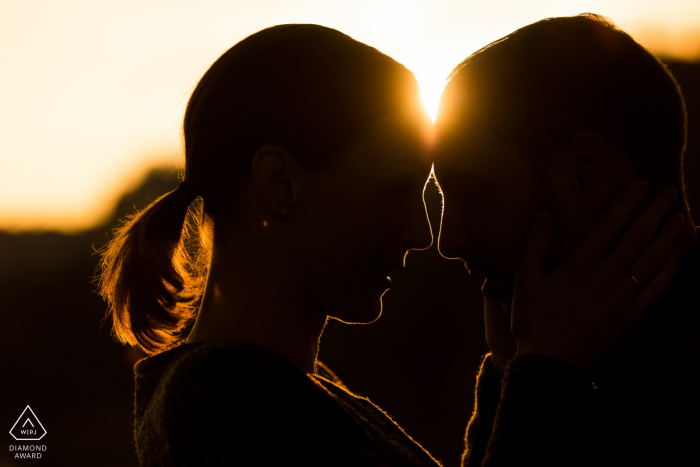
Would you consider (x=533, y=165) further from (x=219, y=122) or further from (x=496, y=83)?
(x=219, y=122)

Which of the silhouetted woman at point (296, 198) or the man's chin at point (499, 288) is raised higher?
the silhouetted woman at point (296, 198)

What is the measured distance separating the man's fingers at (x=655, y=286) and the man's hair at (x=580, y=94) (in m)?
0.29

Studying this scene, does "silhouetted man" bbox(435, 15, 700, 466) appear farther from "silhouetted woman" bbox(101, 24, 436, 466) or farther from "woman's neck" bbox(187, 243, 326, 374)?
"woman's neck" bbox(187, 243, 326, 374)

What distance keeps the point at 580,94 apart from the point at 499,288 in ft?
2.62

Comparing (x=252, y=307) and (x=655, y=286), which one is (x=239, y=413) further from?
(x=655, y=286)

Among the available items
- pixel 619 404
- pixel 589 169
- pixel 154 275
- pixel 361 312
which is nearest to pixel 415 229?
pixel 361 312

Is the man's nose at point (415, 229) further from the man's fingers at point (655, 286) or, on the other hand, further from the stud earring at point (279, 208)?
the man's fingers at point (655, 286)

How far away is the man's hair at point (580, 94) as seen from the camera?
229 cm

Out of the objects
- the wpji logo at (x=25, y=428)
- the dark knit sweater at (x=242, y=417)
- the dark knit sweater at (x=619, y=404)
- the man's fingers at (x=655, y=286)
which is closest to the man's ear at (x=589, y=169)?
the man's fingers at (x=655, y=286)

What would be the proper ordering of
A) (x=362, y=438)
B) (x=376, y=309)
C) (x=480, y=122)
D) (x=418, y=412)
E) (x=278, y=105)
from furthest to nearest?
1. (x=418, y=412)
2. (x=376, y=309)
3. (x=480, y=122)
4. (x=278, y=105)
5. (x=362, y=438)

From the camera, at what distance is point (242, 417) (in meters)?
1.84

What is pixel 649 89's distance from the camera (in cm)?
234

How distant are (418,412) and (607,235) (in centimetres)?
1823

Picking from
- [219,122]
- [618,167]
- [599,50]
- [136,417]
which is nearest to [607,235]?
[618,167]
